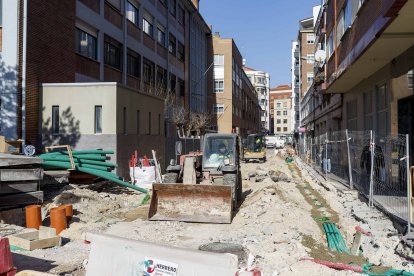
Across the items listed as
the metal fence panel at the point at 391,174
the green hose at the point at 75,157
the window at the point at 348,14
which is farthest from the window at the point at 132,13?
the metal fence panel at the point at 391,174

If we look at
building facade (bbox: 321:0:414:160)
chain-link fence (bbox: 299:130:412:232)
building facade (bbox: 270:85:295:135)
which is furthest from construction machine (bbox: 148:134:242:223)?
building facade (bbox: 270:85:295:135)

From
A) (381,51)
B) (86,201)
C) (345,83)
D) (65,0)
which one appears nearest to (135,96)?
(65,0)

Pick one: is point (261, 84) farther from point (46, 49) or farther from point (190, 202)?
point (190, 202)

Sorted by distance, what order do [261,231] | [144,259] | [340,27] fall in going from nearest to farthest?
[144,259] → [261,231] → [340,27]

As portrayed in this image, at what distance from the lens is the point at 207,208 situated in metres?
11.9

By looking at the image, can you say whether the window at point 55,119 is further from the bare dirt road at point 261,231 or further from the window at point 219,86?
the window at point 219,86

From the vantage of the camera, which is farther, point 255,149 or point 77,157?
point 255,149

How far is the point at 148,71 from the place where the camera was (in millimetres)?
33000

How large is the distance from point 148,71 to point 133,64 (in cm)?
309

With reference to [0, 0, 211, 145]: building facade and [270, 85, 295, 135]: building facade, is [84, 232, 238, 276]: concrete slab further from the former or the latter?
[270, 85, 295, 135]: building facade

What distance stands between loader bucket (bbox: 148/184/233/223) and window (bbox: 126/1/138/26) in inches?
752

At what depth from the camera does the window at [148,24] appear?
3255 cm

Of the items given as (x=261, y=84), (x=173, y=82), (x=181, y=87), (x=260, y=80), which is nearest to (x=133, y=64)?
(x=173, y=82)

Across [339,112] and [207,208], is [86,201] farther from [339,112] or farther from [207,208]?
[339,112]
